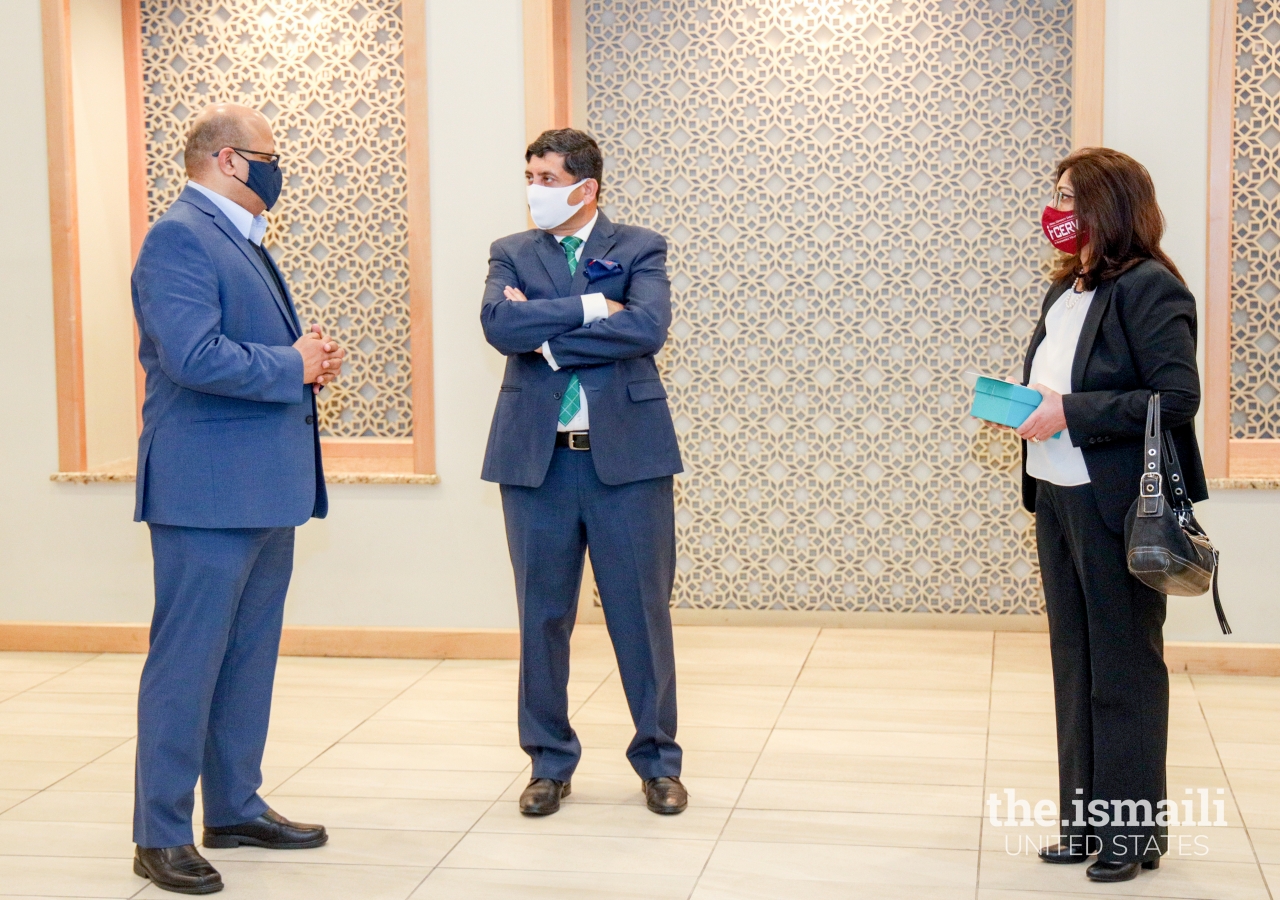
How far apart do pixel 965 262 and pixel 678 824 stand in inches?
113

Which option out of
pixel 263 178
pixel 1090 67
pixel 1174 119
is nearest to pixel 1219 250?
pixel 1174 119

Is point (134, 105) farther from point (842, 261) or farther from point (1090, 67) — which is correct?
point (1090, 67)

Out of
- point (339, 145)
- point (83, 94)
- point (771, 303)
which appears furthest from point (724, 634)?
point (83, 94)

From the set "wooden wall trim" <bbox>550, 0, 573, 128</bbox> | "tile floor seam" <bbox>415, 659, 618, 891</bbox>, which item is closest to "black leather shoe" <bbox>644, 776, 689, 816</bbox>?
"tile floor seam" <bbox>415, 659, 618, 891</bbox>

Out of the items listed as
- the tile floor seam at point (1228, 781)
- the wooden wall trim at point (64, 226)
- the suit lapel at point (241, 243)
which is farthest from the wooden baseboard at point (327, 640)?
the tile floor seam at point (1228, 781)

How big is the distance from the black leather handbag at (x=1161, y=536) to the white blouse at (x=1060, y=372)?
0.17 metres

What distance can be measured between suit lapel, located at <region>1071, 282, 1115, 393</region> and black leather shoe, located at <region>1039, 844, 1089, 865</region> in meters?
1.07

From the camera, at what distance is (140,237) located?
18.5 feet

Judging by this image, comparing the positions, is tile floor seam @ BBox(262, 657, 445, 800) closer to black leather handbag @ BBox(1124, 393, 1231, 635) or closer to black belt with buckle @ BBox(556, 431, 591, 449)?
black belt with buckle @ BBox(556, 431, 591, 449)

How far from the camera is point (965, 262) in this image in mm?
5430

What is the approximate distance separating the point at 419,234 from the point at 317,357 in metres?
2.07

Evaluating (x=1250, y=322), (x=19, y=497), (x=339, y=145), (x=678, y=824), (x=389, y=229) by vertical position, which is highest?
(x=339, y=145)

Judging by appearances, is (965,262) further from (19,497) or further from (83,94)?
(19,497)

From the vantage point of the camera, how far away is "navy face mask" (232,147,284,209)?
3219 mm
